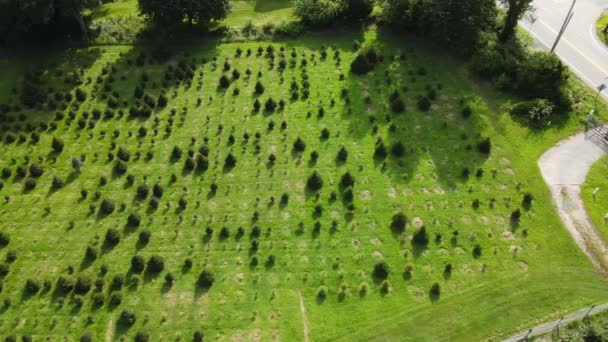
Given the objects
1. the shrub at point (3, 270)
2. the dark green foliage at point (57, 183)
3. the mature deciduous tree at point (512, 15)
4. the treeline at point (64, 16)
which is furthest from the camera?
the treeline at point (64, 16)

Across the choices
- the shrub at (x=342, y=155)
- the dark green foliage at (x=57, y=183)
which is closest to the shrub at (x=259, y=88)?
the shrub at (x=342, y=155)

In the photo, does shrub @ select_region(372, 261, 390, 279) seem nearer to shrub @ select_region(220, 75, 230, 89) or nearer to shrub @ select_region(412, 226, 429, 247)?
shrub @ select_region(412, 226, 429, 247)

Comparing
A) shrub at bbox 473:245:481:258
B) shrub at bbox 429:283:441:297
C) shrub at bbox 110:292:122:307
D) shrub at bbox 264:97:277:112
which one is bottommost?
shrub at bbox 110:292:122:307

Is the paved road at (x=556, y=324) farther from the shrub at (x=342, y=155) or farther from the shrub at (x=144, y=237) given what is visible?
the shrub at (x=144, y=237)

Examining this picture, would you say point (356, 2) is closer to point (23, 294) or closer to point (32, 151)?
point (32, 151)

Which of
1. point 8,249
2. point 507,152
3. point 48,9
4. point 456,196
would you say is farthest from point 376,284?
point 48,9

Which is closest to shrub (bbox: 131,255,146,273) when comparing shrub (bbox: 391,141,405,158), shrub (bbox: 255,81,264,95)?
shrub (bbox: 255,81,264,95)
